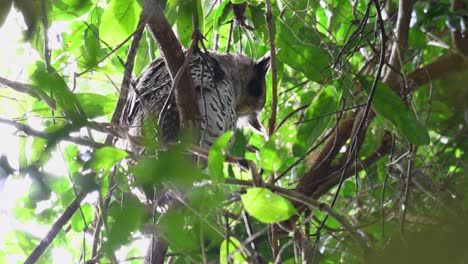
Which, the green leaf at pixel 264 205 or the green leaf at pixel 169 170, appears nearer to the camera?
the green leaf at pixel 169 170

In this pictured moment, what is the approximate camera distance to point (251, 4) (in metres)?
2.44

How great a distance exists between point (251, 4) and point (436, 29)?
1.49m

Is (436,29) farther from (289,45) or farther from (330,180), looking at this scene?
(289,45)

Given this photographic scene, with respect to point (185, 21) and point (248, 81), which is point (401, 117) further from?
point (248, 81)

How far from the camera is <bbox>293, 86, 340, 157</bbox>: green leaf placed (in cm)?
211

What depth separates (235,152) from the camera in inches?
90.4

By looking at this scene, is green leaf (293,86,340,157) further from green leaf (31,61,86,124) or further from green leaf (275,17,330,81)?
green leaf (31,61,86,124)

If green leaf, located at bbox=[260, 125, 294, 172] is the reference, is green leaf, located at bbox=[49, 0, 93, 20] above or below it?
above

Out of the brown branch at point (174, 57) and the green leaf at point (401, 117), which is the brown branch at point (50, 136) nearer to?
the brown branch at point (174, 57)

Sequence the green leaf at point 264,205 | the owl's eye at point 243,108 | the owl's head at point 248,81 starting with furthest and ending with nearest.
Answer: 1. the owl's eye at point 243,108
2. the owl's head at point 248,81
3. the green leaf at point 264,205

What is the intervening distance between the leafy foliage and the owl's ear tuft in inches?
3.9

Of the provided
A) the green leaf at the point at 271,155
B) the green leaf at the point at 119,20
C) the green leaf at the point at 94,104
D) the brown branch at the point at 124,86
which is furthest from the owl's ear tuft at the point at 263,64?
the green leaf at the point at 271,155

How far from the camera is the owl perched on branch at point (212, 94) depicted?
89.8 inches

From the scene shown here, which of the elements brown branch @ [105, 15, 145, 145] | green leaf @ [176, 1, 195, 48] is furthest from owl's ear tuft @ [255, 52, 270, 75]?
brown branch @ [105, 15, 145, 145]
